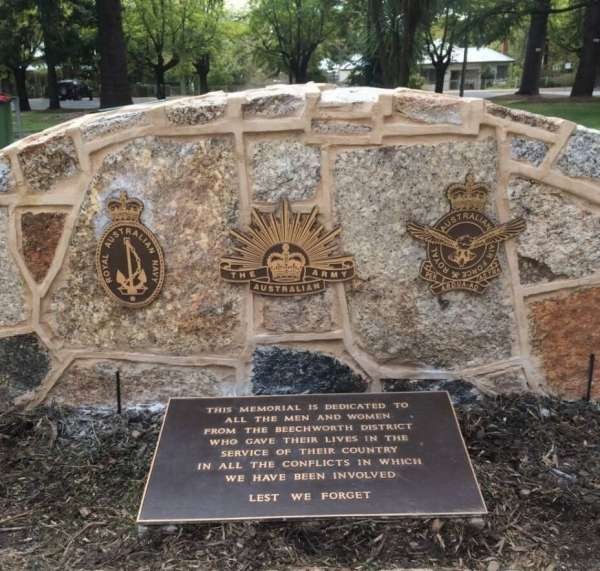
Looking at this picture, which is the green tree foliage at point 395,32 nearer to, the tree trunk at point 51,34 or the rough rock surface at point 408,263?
the rough rock surface at point 408,263

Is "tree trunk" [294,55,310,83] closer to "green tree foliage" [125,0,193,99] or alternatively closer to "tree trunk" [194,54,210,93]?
"tree trunk" [194,54,210,93]

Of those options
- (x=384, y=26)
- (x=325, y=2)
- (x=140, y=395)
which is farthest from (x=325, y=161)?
(x=325, y=2)

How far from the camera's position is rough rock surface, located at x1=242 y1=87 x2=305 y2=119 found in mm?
2746

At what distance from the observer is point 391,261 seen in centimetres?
290

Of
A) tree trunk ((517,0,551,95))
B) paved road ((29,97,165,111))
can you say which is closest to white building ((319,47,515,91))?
tree trunk ((517,0,551,95))

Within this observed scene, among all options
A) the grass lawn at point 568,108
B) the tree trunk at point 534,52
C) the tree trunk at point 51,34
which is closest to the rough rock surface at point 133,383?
the grass lawn at point 568,108

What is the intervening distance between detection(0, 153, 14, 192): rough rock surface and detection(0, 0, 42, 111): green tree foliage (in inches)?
746

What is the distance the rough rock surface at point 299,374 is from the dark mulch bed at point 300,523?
534 millimetres

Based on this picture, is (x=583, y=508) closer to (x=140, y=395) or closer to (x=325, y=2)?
(x=140, y=395)

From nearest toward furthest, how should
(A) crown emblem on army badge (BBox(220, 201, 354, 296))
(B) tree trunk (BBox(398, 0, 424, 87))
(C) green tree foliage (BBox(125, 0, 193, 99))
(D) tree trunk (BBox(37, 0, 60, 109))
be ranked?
(A) crown emblem on army badge (BBox(220, 201, 354, 296)) → (B) tree trunk (BBox(398, 0, 424, 87)) → (D) tree trunk (BBox(37, 0, 60, 109)) → (C) green tree foliage (BBox(125, 0, 193, 99))

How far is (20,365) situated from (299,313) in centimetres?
139

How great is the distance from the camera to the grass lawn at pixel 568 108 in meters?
13.0

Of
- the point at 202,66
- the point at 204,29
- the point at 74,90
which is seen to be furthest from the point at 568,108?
the point at 74,90

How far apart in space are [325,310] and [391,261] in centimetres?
38
